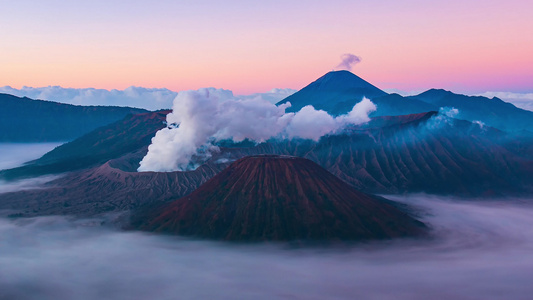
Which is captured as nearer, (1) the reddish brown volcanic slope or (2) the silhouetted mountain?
(1) the reddish brown volcanic slope

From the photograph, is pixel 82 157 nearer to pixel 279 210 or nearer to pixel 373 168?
pixel 373 168

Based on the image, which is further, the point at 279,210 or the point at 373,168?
the point at 373,168

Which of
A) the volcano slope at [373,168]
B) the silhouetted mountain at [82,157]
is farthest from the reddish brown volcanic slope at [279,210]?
the silhouetted mountain at [82,157]

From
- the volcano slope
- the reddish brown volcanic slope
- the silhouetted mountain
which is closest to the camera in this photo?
the reddish brown volcanic slope

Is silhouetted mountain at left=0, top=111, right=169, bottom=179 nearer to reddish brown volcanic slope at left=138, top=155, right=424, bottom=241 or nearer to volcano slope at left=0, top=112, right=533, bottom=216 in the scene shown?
volcano slope at left=0, top=112, right=533, bottom=216

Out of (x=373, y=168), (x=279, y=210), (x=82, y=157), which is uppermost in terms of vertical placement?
(x=373, y=168)

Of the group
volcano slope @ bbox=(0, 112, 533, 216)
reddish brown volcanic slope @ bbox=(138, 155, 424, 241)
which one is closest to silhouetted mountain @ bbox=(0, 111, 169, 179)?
volcano slope @ bbox=(0, 112, 533, 216)

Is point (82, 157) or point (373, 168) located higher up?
point (373, 168)

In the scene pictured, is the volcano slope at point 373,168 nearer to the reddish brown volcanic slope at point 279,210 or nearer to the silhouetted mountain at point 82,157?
the silhouetted mountain at point 82,157

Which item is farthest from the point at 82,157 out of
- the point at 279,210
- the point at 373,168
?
the point at 279,210
